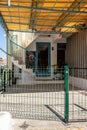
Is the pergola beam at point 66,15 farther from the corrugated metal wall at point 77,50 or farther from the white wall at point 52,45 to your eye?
the white wall at point 52,45

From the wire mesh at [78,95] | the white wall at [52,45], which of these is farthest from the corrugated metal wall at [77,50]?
the white wall at [52,45]

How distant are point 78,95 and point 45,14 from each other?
5.28 metres

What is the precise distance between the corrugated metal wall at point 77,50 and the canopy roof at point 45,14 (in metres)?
0.79

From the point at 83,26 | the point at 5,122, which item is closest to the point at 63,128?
the point at 5,122

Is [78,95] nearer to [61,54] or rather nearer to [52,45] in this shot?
[52,45]

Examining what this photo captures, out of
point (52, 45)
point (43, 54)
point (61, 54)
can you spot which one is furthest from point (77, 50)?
point (43, 54)

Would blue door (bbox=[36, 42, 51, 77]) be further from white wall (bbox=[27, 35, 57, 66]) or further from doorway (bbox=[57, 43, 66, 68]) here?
doorway (bbox=[57, 43, 66, 68])

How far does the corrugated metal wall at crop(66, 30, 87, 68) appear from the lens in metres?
18.5

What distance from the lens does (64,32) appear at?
20.7 metres

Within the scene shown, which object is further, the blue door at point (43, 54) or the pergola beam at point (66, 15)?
the blue door at point (43, 54)

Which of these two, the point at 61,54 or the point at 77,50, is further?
the point at 61,54

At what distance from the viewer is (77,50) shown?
20.4m

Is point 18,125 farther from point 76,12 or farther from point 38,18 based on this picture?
point 38,18

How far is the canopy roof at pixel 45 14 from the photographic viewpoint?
12.8m
